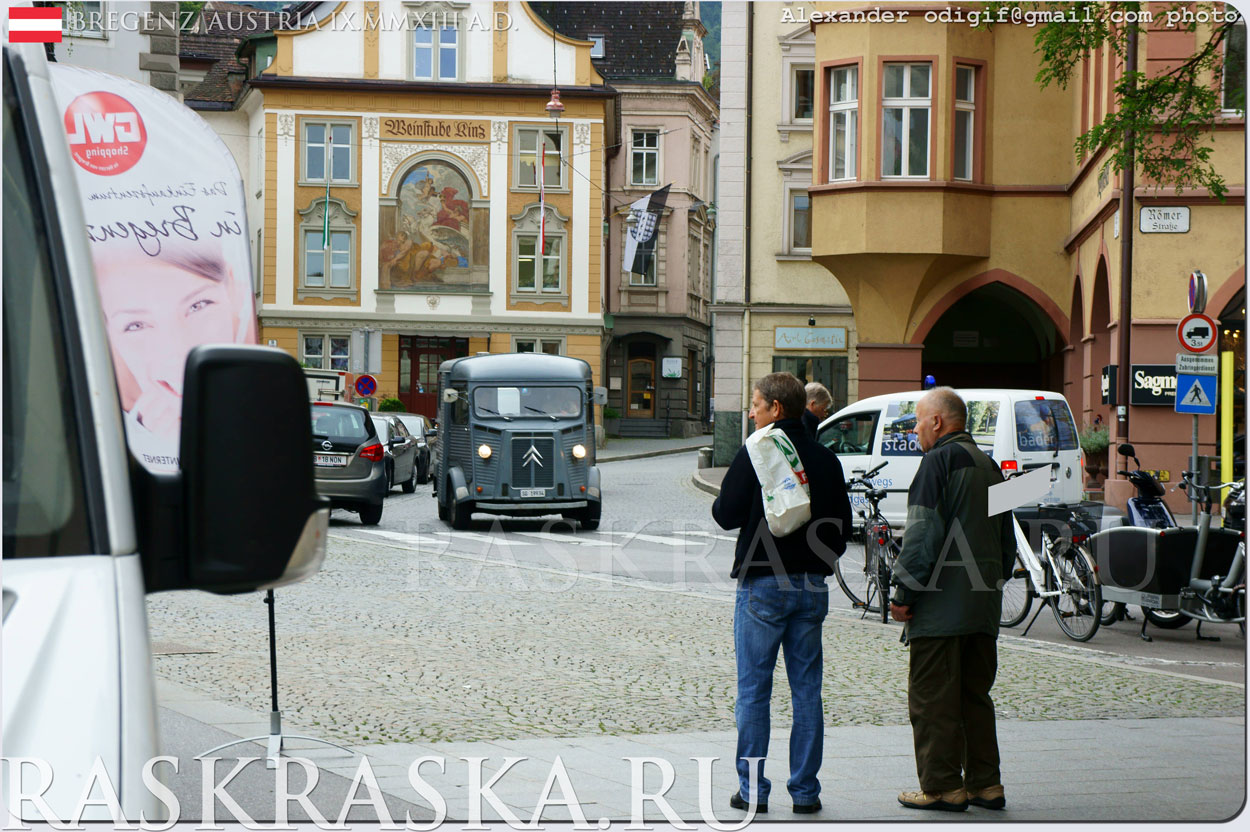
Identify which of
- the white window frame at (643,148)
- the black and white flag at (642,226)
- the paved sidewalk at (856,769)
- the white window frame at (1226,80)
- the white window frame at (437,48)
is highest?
the white window frame at (437,48)

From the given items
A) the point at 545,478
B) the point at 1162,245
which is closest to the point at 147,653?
the point at 545,478

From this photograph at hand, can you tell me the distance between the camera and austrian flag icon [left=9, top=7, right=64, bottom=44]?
257cm

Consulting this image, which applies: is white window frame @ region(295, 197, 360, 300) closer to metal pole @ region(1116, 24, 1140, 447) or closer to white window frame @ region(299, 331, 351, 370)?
white window frame @ region(299, 331, 351, 370)

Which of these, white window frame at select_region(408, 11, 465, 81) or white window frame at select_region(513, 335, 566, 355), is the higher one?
white window frame at select_region(408, 11, 465, 81)

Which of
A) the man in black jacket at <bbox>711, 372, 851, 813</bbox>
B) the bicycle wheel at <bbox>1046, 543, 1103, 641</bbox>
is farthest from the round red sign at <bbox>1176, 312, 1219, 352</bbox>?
the man in black jacket at <bbox>711, 372, 851, 813</bbox>

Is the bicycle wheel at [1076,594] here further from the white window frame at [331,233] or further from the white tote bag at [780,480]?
the white window frame at [331,233]

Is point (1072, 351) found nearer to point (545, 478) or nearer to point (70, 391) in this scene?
point (545, 478)

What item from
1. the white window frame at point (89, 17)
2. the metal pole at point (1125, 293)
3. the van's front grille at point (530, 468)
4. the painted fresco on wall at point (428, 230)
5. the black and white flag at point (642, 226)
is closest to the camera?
the white window frame at point (89, 17)

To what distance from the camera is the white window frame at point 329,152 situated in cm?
4559

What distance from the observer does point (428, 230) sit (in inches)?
1838

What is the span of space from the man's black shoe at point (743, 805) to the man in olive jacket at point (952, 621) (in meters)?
0.60

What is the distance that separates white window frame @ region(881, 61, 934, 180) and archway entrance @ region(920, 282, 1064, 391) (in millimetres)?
5890

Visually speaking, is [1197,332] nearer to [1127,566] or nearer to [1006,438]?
[1006,438]

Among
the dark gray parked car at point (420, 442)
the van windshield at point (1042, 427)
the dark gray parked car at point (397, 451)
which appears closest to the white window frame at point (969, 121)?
the van windshield at point (1042, 427)
